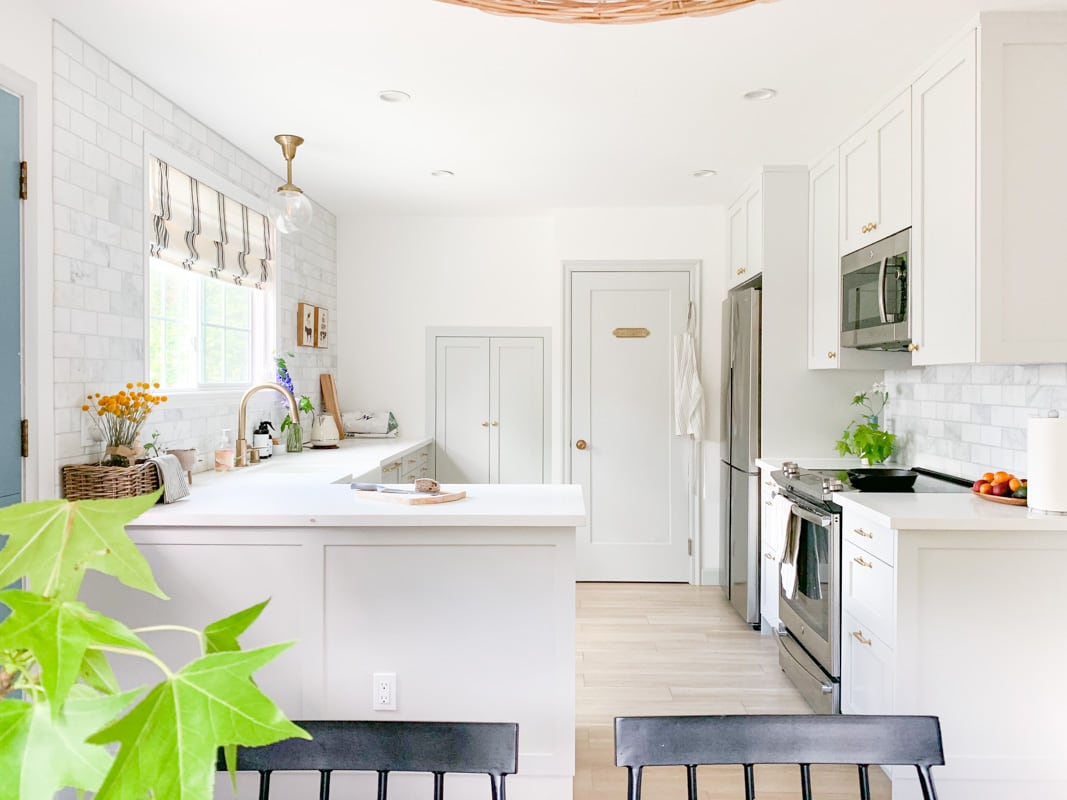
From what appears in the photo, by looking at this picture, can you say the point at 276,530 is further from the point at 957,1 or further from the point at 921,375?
the point at 921,375

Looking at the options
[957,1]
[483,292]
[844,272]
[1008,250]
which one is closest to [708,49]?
[957,1]

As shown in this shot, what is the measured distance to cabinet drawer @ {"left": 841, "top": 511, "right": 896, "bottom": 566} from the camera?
241 cm

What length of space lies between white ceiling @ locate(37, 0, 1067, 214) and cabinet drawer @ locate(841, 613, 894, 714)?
200 centimetres

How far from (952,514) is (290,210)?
274 centimetres

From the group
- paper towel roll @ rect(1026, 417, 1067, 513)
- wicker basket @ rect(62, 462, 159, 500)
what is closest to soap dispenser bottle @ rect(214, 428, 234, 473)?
wicker basket @ rect(62, 462, 159, 500)

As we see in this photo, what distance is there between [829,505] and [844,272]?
1.25 m

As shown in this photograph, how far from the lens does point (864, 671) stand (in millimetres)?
2643

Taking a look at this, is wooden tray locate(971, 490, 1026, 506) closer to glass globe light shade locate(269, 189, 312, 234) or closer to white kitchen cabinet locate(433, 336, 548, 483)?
glass globe light shade locate(269, 189, 312, 234)

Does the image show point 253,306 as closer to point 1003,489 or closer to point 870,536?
point 870,536

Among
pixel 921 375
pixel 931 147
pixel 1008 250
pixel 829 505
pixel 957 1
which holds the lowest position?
pixel 829 505

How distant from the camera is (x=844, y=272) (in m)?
3.57

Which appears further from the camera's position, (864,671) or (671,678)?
(671,678)

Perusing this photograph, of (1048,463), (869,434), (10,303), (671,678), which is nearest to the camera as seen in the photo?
(10,303)

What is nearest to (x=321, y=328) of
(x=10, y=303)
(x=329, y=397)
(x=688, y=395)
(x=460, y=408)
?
(x=329, y=397)
